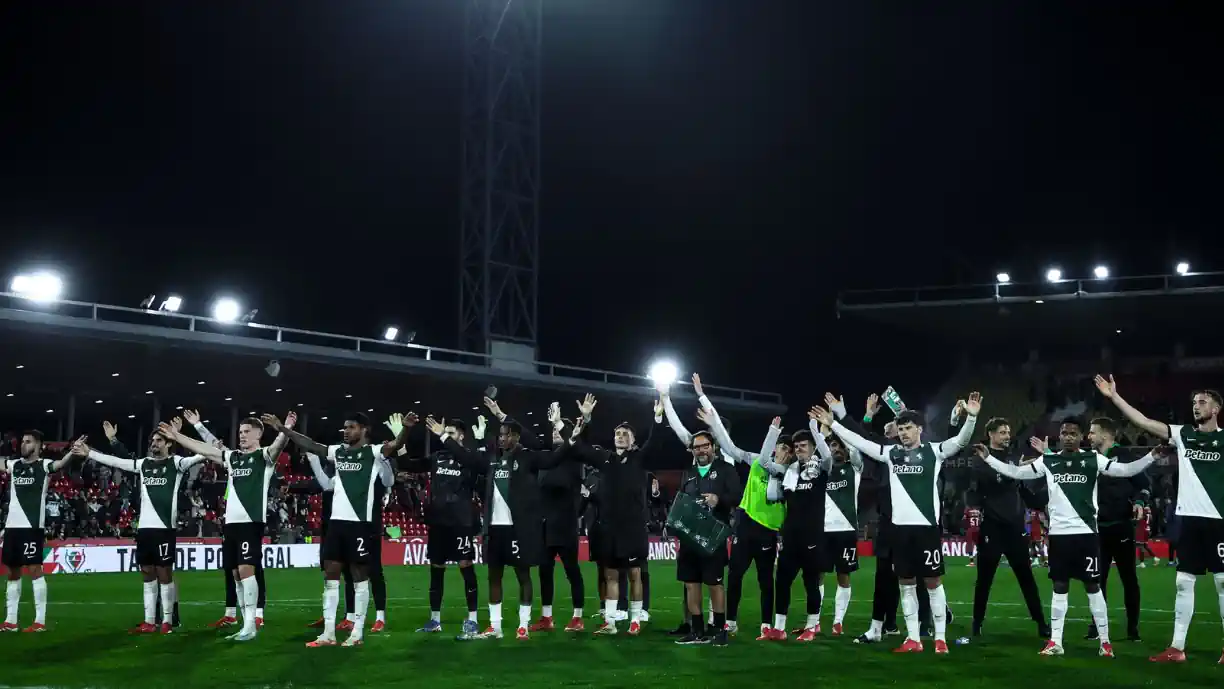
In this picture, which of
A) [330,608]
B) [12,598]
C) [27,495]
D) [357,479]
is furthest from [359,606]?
[27,495]

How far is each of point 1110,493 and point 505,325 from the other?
30683 mm

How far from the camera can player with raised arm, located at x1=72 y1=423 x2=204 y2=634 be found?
14.3 metres

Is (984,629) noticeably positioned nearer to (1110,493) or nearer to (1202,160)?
(1110,493)

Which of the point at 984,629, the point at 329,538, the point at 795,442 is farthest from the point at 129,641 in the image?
the point at 984,629

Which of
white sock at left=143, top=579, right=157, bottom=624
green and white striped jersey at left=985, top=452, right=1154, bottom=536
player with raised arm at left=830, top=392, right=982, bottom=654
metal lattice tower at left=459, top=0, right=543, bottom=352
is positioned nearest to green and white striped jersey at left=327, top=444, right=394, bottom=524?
white sock at left=143, top=579, right=157, bottom=624

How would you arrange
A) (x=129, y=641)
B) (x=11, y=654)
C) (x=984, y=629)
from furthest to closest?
(x=984, y=629)
(x=129, y=641)
(x=11, y=654)

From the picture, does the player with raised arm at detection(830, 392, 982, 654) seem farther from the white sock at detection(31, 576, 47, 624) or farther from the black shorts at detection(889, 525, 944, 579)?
A: the white sock at detection(31, 576, 47, 624)

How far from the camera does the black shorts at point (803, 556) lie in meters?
13.4

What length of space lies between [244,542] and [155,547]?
1647 millimetres

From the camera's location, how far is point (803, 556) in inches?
529

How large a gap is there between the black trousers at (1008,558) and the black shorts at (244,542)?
25.8ft

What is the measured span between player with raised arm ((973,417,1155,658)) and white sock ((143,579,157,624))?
31.0 ft

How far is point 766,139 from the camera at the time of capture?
4653cm

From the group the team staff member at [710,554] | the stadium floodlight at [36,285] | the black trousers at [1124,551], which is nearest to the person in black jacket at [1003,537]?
the black trousers at [1124,551]
